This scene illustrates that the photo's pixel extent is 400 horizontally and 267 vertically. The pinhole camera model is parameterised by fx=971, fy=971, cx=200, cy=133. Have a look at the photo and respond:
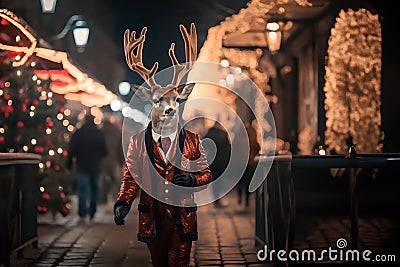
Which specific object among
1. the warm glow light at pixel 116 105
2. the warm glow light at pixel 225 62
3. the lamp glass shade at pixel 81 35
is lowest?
the warm glow light at pixel 116 105

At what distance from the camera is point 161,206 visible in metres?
8.02

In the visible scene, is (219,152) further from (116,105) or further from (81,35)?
(116,105)

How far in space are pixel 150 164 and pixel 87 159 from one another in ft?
31.8

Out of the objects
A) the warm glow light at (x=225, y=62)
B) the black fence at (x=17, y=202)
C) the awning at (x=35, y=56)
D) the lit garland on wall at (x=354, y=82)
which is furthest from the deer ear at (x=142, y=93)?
the warm glow light at (x=225, y=62)

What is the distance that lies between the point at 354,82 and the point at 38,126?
5.44 m

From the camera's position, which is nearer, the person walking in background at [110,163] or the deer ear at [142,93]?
the deer ear at [142,93]

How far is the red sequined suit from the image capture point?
7973 millimetres

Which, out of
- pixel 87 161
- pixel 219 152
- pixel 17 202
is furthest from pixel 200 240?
pixel 219 152

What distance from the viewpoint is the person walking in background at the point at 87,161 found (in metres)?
17.6

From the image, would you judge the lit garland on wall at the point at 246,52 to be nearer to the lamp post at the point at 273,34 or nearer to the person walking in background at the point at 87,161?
the lamp post at the point at 273,34

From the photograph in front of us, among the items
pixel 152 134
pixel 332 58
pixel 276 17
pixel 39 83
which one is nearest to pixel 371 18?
pixel 332 58

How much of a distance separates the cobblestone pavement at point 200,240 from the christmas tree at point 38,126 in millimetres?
646

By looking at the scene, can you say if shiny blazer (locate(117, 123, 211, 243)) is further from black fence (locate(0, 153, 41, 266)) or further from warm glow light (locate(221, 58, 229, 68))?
warm glow light (locate(221, 58, 229, 68))

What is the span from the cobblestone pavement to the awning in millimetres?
2697
